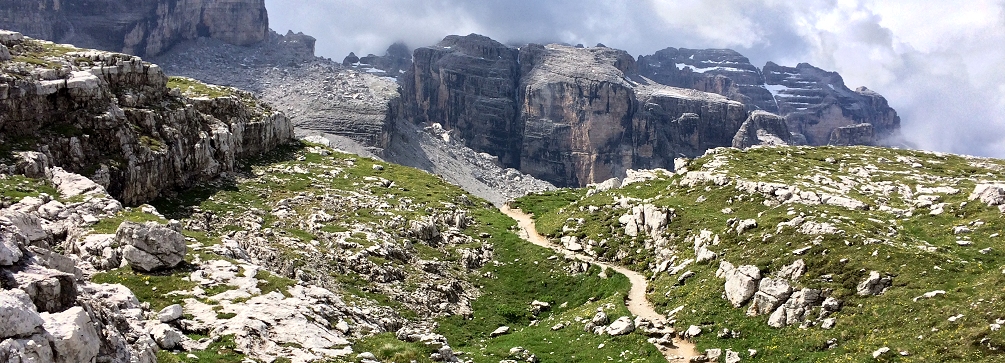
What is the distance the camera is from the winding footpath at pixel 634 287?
112 feet

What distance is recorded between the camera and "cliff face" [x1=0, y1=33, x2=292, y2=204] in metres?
46.8

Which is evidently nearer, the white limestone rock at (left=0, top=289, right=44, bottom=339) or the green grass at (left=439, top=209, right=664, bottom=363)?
the white limestone rock at (left=0, top=289, right=44, bottom=339)

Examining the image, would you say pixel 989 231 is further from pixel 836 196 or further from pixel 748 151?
pixel 748 151

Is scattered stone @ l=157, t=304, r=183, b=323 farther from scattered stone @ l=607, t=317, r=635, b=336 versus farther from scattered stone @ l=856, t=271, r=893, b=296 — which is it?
scattered stone @ l=856, t=271, r=893, b=296

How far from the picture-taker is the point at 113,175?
4997 centimetres

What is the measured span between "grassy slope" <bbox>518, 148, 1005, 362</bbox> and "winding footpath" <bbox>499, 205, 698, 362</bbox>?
900 millimetres

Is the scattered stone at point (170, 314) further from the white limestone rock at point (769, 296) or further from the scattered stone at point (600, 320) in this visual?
the white limestone rock at point (769, 296)

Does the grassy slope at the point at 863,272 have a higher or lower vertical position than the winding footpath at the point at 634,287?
higher

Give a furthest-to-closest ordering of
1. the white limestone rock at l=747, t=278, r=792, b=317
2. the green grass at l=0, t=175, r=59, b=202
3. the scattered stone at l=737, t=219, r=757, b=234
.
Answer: the scattered stone at l=737, t=219, r=757, b=234 < the white limestone rock at l=747, t=278, r=792, b=317 < the green grass at l=0, t=175, r=59, b=202

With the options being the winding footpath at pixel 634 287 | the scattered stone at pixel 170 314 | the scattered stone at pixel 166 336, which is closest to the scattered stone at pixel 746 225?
the winding footpath at pixel 634 287

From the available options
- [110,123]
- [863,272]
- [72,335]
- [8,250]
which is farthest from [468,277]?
[72,335]

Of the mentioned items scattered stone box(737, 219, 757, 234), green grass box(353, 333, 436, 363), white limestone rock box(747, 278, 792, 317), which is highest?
scattered stone box(737, 219, 757, 234)

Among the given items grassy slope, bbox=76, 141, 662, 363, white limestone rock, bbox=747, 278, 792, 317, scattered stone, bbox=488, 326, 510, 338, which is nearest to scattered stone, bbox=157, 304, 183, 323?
grassy slope, bbox=76, 141, 662, 363

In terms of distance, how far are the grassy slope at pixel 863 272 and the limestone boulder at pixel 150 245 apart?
26.9 m
